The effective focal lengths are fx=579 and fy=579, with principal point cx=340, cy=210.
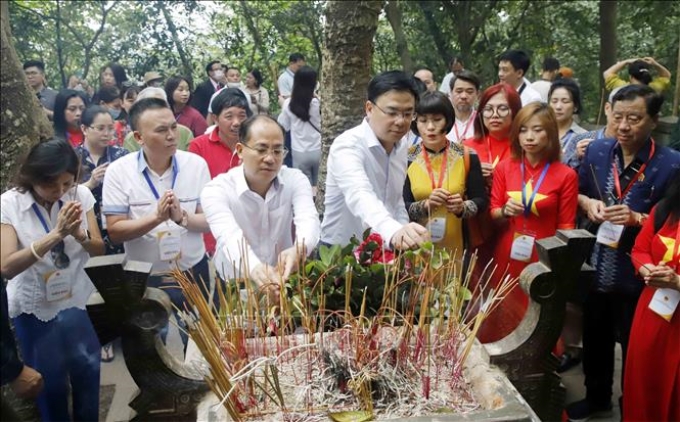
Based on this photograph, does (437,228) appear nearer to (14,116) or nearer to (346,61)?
(346,61)

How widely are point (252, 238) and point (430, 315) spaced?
1.06m

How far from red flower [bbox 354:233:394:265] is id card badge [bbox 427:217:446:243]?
86 centimetres

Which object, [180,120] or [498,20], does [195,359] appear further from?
[498,20]

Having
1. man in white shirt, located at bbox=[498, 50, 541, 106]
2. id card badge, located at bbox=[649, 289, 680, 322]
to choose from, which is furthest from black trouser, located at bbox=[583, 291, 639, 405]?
man in white shirt, located at bbox=[498, 50, 541, 106]

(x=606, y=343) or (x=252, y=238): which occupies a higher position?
(x=252, y=238)

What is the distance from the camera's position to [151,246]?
290 cm

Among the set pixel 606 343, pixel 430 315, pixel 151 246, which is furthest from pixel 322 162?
pixel 430 315

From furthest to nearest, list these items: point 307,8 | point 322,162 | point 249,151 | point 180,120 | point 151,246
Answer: point 307,8
point 180,120
point 322,162
point 151,246
point 249,151

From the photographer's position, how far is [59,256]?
2537 millimetres

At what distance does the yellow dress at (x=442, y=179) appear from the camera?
3049mm

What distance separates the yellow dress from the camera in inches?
120

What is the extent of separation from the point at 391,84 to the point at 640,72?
2.81 meters

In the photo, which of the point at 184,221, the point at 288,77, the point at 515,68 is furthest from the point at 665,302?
the point at 288,77

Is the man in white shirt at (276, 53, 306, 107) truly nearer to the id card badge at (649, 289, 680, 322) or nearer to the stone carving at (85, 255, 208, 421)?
the id card badge at (649, 289, 680, 322)
